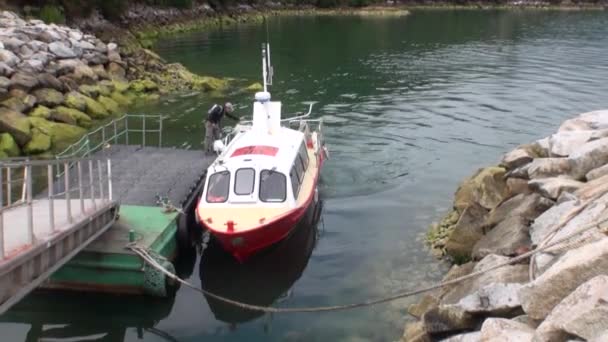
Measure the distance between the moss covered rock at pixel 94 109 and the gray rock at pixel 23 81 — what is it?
3.26 meters

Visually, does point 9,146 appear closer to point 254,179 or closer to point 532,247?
point 254,179

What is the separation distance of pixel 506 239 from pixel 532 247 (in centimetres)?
152

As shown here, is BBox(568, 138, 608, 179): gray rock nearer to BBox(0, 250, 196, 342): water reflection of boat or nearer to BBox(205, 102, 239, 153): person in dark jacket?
BBox(0, 250, 196, 342): water reflection of boat

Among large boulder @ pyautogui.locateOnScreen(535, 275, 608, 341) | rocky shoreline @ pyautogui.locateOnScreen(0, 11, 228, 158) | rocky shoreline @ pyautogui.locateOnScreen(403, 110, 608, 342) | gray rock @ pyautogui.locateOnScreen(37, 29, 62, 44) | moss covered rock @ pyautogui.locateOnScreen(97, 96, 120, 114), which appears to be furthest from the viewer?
gray rock @ pyautogui.locateOnScreen(37, 29, 62, 44)

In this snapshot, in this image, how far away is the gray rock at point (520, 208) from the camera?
15641mm

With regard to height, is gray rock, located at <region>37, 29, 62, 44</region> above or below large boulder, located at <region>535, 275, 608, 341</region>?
above

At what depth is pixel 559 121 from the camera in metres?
37.8

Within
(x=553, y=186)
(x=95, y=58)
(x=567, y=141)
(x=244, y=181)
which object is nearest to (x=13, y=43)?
(x=95, y=58)

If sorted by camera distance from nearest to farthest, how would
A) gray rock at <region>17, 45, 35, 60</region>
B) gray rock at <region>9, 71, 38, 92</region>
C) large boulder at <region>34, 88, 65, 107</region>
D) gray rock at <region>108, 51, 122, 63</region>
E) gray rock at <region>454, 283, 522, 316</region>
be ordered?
gray rock at <region>454, 283, 522, 316</region> → gray rock at <region>9, 71, 38, 92</region> → large boulder at <region>34, 88, 65, 107</region> → gray rock at <region>17, 45, 35, 60</region> → gray rock at <region>108, 51, 122, 63</region>

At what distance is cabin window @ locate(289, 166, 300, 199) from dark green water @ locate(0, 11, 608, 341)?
6.34ft

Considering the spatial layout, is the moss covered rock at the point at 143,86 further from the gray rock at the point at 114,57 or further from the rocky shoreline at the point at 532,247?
the rocky shoreline at the point at 532,247

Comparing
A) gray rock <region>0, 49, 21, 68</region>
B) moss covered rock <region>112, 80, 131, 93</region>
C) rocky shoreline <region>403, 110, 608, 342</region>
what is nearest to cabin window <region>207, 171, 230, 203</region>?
rocky shoreline <region>403, 110, 608, 342</region>

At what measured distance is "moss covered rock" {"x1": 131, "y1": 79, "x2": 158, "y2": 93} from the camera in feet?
144

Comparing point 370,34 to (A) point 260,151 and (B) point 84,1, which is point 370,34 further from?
(A) point 260,151
